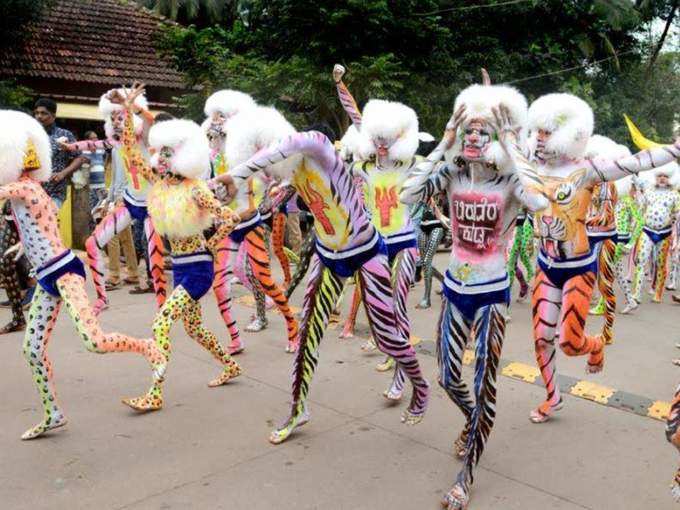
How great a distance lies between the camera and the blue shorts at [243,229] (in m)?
5.82

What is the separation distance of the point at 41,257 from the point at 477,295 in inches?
99.9

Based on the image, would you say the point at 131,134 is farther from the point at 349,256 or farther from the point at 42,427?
the point at 349,256

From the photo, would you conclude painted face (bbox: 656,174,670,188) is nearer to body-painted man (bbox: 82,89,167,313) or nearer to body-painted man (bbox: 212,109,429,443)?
body-painted man (bbox: 212,109,429,443)

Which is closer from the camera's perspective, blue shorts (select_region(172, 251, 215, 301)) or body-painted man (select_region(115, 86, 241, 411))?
body-painted man (select_region(115, 86, 241, 411))

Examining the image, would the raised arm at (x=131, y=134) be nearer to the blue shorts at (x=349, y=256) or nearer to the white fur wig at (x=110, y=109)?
the white fur wig at (x=110, y=109)

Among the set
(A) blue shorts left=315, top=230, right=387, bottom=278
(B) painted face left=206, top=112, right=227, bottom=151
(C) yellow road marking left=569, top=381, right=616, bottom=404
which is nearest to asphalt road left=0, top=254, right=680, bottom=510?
(C) yellow road marking left=569, top=381, right=616, bottom=404

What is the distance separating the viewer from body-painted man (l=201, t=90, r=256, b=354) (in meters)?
5.71

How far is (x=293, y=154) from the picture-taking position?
3.64 meters

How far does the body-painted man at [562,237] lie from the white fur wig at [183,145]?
2.16m

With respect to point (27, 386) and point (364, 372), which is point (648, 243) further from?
point (27, 386)

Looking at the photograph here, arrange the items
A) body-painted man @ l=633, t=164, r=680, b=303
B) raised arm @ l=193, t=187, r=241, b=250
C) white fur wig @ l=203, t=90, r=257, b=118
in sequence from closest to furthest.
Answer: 1. raised arm @ l=193, t=187, r=241, b=250
2. white fur wig @ l=203, t=90, r=257, b=118
3. body-painted man @ l=633, t=164, r=680, b=303

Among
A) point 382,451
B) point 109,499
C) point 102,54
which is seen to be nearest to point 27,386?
point 109,499

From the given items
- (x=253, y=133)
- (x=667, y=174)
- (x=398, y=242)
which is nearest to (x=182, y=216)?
(x=253, y=133)

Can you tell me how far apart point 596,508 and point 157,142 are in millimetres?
3417
